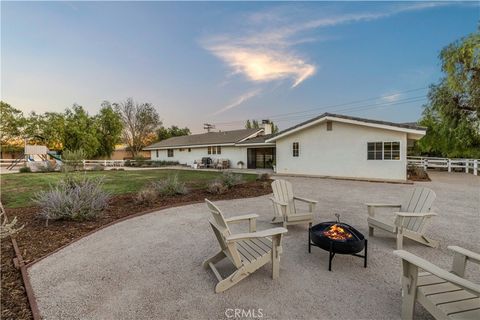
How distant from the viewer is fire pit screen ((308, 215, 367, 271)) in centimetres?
299

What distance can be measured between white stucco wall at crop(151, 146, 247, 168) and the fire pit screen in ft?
59.9

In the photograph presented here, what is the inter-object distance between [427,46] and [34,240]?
20544 millimetres

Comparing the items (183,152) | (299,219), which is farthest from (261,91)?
(299,219)

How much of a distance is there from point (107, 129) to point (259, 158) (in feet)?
77.6

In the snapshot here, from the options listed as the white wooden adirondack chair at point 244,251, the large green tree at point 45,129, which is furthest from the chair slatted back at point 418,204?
the large green tree at point 45,129

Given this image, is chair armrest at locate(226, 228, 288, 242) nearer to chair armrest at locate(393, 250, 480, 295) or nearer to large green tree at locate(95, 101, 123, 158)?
chair armrest at locate(393, 250, 480, 295)

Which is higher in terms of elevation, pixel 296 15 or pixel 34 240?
pixel 296 15

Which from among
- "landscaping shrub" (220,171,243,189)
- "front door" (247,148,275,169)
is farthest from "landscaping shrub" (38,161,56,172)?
"landscaping shrub" (220,171,243,189)

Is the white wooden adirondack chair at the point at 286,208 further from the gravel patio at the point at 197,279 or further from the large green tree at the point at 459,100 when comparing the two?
the large green tree at the point at 459,100

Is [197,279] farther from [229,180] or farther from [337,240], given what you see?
[229,180]

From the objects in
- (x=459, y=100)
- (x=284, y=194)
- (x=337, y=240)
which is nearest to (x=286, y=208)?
(x=284, y=194)

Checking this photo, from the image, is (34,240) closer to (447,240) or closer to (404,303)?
(404,303)

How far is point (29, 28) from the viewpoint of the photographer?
7656mm

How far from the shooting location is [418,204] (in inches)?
165
